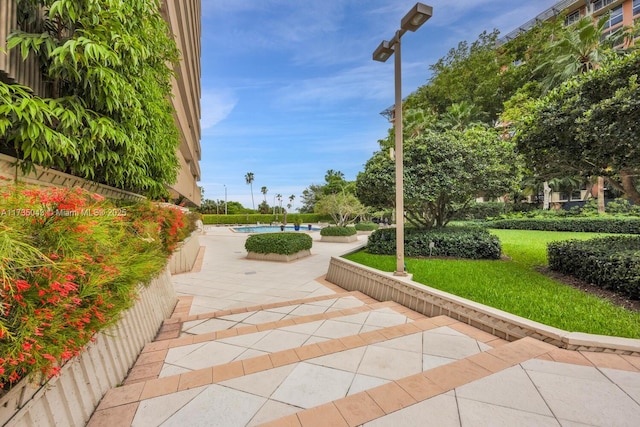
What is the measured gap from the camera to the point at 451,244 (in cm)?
722

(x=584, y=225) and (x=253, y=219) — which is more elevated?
(x=253, y=219)

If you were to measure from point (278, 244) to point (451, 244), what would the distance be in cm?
541

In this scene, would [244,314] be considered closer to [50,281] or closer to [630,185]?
[50,281]

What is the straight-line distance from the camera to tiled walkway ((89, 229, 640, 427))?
1.63 metres

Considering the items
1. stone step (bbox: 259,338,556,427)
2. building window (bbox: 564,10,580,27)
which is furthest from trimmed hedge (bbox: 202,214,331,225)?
stone step (bbox: 259,338,556,427)

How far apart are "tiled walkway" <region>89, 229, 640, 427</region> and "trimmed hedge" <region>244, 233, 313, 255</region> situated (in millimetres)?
6187

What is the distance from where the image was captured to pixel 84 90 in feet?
8.95

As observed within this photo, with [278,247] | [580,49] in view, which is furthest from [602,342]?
[580,49]

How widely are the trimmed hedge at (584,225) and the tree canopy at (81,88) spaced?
63.5 feet

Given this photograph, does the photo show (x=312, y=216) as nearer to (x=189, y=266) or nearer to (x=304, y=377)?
(x=189, y=266)

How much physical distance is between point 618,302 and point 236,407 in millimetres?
4754

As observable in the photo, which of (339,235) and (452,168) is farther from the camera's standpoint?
(339,235)

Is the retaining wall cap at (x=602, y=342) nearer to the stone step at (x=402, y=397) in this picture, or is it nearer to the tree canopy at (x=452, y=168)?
the stone step at (x=402, y=397)

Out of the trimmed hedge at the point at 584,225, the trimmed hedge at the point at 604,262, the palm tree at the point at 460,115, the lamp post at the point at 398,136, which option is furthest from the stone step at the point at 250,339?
the palm tree at the point at 460,115
